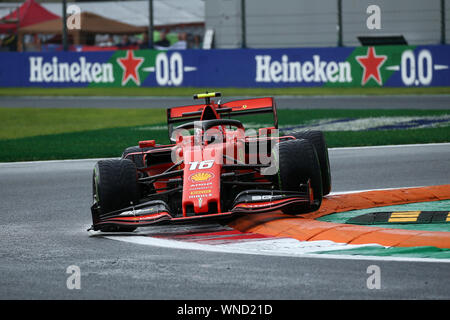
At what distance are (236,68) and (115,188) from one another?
19.6 meters

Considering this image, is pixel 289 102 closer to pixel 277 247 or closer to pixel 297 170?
pixel 297 170

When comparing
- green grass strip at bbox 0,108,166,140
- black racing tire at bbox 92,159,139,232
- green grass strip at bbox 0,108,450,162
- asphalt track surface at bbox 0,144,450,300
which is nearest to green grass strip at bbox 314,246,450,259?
asphalt track surface at bbox 0,144,450,300

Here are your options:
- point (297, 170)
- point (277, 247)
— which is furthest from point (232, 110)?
point (277, 247)

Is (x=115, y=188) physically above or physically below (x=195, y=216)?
above

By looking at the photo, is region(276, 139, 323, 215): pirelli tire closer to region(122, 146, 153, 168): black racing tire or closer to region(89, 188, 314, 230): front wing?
region(89, 188, 314, 230): front wing

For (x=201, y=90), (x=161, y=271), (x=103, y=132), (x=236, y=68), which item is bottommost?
(x=161, y=271)

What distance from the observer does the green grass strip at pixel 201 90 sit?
2472 centimetres

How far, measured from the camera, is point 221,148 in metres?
8.12

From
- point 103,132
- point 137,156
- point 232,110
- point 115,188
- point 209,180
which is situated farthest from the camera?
point 103,132

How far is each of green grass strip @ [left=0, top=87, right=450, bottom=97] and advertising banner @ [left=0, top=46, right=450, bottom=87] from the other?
0.18m

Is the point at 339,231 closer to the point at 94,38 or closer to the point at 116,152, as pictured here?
the point at 116,152

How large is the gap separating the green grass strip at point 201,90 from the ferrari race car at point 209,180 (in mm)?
16322

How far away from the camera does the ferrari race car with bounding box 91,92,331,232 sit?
7.67 metres

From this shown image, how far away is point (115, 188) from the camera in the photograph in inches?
312
